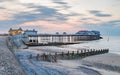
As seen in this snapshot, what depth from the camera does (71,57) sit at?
48375 millimetres

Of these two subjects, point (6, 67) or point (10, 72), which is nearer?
point (10, 72)

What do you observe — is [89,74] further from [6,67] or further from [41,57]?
[6,67]

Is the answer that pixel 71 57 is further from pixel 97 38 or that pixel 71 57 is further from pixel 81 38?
pixel 97 38

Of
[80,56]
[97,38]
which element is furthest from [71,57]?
[97,38]

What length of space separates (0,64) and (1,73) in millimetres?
2620

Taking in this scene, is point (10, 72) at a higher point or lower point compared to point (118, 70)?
higher

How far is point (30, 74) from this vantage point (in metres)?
23.2

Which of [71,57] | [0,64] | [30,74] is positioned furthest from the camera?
[71,57]

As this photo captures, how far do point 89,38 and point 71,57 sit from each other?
138 m

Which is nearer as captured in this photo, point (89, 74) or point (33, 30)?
point (89, 74)

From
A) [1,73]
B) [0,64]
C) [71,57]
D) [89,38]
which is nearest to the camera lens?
[1,73]

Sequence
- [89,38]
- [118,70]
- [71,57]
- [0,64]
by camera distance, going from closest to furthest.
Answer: [0,64] → [118,70] → [71,57] → [89,38]

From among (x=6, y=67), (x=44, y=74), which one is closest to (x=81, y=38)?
(x=44, y=74)

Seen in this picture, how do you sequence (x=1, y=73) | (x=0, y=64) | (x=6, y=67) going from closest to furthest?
(x=1, y=73)
(x=6, y=67)
(x=0, y=64)
